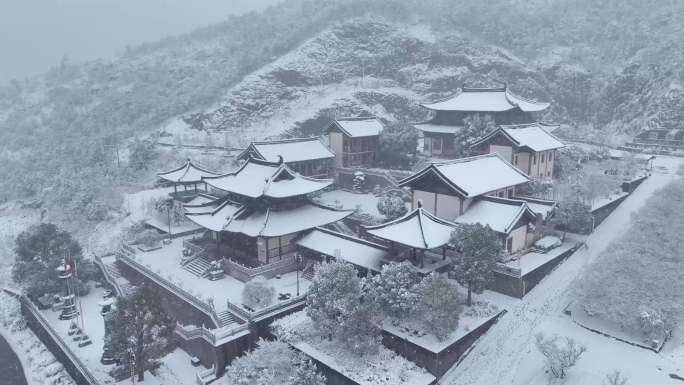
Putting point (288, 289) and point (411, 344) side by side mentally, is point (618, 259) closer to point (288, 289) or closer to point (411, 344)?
point (411, 344)

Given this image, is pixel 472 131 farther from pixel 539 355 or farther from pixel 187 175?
pixel 187 175

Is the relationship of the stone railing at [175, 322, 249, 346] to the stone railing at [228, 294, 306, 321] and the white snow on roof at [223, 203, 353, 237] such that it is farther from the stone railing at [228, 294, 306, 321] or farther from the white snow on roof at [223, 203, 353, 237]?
the white snow on roof at [223, 203, 353, 237]

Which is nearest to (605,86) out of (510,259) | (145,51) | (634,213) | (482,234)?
(634,213)

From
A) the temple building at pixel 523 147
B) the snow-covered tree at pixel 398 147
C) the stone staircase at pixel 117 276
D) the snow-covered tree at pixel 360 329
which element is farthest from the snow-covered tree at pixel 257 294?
the snow-covered tree at pixel 398 147

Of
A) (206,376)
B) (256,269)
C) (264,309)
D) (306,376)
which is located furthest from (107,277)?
(306,376)

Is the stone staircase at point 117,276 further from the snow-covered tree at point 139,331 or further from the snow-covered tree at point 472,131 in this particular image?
the snow-covered tree at point 472,131
